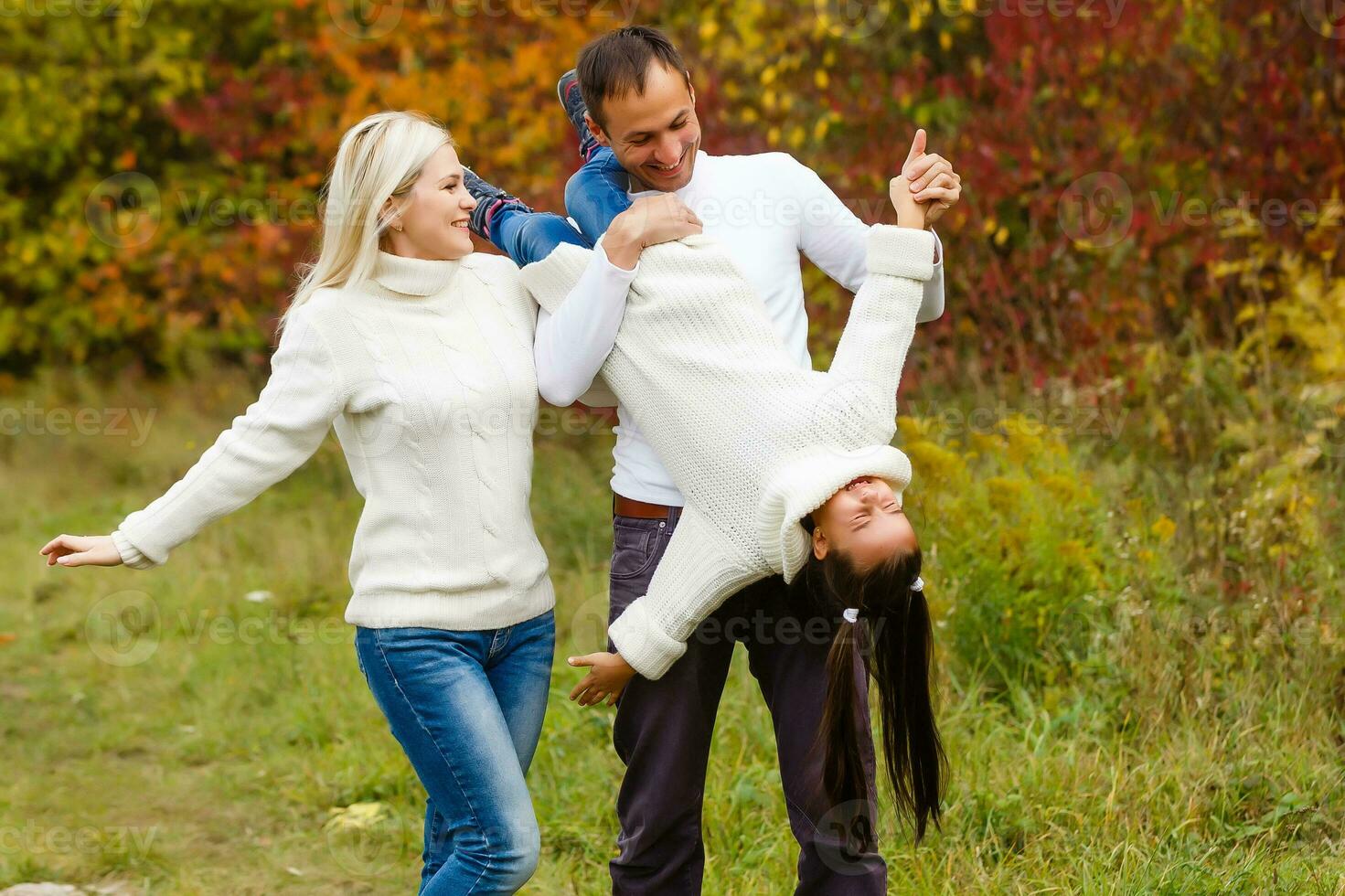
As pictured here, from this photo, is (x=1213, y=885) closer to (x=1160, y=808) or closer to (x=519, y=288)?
(x=1160, y=808)

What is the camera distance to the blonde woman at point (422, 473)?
2.70m

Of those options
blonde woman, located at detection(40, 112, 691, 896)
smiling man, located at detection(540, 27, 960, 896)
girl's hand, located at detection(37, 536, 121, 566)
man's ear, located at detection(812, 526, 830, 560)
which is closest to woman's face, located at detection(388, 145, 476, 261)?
blonde woman, located at detection(40, 112, 691, 896)

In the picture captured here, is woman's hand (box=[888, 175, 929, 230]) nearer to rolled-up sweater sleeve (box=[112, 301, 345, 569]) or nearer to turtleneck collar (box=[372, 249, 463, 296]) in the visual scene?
turtleneck collar (box=[372, 249, 463, 296])

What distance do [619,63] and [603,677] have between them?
110cm

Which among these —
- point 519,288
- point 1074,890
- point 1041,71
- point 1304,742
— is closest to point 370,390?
point 519,288

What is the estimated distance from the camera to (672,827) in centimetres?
281

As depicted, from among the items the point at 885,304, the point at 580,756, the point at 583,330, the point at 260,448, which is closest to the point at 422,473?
the point at 260,448

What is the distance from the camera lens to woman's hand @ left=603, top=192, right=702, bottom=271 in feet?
8.48

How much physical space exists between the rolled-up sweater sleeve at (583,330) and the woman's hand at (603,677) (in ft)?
1.56

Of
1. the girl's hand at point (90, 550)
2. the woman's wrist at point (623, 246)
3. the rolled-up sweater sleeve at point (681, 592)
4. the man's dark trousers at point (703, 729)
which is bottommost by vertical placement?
the man's dark trousers at point (703, 729)

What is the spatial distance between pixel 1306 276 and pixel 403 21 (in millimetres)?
4414

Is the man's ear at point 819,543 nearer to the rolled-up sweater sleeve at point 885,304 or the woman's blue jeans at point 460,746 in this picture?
the rolled-up sweater sleeve at point 885,304

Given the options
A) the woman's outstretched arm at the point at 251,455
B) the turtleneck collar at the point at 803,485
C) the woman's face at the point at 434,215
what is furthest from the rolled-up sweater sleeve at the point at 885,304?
the woman's outstretched arm at the point at 251,455

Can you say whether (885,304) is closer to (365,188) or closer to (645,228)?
(645,228)
